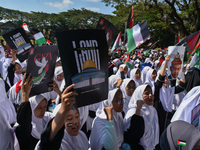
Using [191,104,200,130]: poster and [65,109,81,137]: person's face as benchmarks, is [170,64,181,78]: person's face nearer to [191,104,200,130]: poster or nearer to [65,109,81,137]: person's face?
[191,104,200,130]: poster

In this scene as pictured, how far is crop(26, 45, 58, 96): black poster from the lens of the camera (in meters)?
1.88

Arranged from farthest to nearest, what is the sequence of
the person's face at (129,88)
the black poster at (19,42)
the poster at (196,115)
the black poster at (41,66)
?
1. the black poster at (19,42)
2. the person's face at (129,88)
3. the poster at (196,115)
4. the black poster at (41,66)

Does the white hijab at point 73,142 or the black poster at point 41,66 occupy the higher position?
the black poster at point 41,66

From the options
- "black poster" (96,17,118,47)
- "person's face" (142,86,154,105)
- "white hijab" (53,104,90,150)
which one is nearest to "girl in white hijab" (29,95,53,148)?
"white hijab" (53,104,90,150)

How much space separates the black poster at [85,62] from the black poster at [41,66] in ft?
2.05

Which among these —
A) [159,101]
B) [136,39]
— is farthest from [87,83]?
[136,39]

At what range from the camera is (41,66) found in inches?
75.9

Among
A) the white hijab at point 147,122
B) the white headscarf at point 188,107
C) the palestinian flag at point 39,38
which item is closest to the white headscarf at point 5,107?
the white hijab at point 147,122

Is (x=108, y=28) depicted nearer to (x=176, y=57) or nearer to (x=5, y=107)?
(x=176, y=57)

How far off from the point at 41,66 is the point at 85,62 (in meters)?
0.67

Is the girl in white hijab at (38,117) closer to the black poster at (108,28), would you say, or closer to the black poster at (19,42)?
the black poster at (19,42)

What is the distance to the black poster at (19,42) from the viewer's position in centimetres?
412

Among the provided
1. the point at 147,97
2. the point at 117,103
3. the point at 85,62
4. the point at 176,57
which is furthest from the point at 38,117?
the point at 176,57

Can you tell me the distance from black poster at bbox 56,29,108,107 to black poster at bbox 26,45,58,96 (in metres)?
0.62
